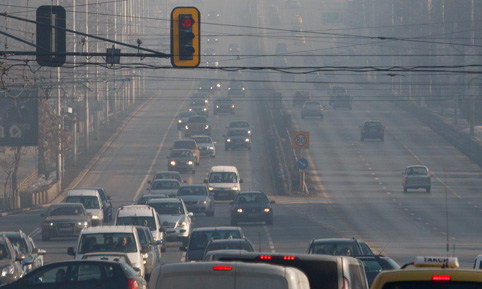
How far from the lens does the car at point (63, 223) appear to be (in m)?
38.2

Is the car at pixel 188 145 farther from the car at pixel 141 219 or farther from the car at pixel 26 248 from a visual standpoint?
the car at pixel 26 248

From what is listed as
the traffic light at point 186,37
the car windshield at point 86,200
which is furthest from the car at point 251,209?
the traffic light at point 186,37

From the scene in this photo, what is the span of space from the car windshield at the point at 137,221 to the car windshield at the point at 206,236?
5.43 meters

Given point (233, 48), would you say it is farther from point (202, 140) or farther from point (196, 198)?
point (196, 198)

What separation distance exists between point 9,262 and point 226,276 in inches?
634

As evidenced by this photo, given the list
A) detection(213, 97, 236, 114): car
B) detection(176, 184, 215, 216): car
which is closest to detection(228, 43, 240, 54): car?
detection(213, 97, 236, 114): car

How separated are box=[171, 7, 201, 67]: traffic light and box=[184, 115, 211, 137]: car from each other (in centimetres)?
6029

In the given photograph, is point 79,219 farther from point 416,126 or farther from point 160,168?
point 416,126

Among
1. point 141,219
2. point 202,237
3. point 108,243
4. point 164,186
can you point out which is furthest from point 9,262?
point 164,186

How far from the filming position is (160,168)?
227ft

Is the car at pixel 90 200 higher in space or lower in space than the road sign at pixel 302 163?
lower

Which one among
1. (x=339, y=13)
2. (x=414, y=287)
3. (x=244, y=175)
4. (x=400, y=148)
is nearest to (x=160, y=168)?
(x=244, y=175)

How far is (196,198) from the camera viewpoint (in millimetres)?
47000

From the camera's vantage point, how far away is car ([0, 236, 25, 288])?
2319 cm
